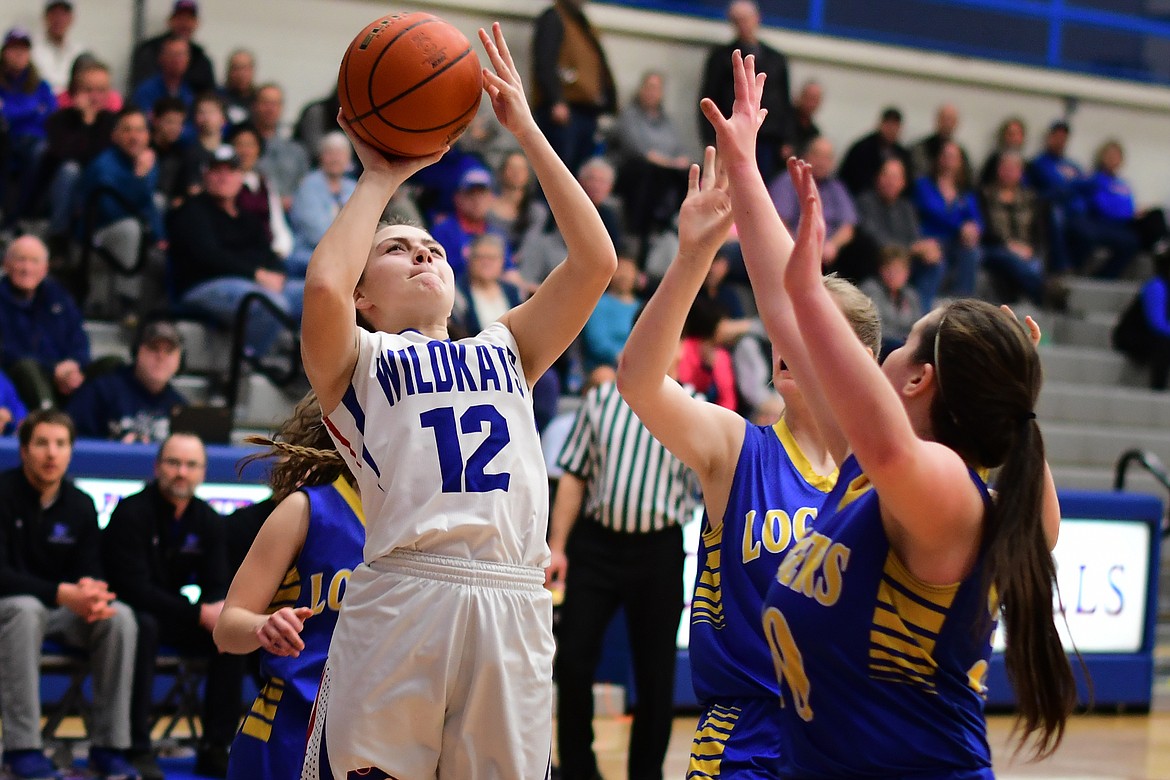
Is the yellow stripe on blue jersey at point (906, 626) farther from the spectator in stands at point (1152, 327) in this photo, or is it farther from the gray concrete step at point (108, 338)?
the spectator in stands at point (1152, 327)

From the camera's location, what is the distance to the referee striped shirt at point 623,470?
21.7 ft

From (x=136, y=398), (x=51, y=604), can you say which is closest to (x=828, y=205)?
(x=136, y=398)

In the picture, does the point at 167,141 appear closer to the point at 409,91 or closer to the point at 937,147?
the point at 937,147

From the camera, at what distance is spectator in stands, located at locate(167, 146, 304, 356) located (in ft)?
31.6

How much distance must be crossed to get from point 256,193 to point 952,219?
22.5 ft

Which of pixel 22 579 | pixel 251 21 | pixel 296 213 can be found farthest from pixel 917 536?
pixel 251 21

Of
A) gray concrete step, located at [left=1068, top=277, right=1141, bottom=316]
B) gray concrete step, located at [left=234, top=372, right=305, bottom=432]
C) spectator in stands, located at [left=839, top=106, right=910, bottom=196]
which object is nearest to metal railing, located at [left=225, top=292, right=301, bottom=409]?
gray concrete step, located at [left=234, top=372, right=305, bottom=432]

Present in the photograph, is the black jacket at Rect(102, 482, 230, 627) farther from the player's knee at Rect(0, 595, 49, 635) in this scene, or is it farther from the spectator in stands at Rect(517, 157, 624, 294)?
the spectator in stands at Rect(517, 157, 624, 294)

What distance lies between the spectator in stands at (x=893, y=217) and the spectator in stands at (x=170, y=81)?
589 cm

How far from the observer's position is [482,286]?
9898mm

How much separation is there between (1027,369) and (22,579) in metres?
5.34

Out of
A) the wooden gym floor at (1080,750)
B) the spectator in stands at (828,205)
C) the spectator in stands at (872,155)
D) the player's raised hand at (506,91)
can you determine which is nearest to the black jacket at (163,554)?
the wooden gym floor at (1080,750)

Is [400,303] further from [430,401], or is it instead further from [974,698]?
[974,698]

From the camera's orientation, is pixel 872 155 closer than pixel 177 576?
No
